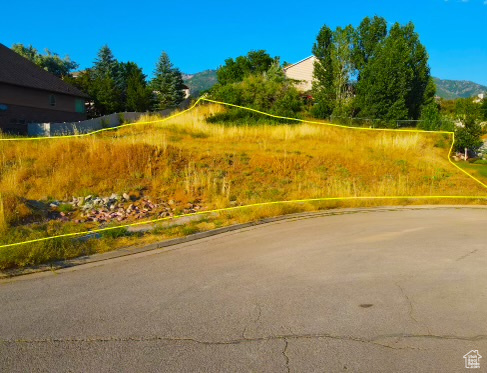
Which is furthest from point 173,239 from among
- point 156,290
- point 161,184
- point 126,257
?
point 161,184

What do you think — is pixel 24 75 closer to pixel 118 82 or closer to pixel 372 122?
pixel 118 82

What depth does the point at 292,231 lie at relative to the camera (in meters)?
8.45

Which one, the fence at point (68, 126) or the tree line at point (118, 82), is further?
the tree line at point (118, 82)

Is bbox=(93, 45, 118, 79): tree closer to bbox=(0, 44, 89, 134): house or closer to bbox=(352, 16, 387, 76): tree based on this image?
bbox=(0, 44, 89, 134): house

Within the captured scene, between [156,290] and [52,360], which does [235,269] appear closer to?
[156,290]

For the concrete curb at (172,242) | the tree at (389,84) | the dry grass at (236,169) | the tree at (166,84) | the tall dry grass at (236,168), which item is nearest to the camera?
the concrete curb at (172,242)

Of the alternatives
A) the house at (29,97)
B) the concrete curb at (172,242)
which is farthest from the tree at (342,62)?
the concrete curb at (172,242)

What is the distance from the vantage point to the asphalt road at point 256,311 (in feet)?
10.8

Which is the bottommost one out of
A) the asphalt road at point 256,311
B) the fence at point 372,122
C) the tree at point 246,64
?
the asphalt road at point 256,311

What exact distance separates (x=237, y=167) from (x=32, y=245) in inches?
347

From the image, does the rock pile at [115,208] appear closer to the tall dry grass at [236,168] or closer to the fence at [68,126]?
the tall dry grass at [236,168]

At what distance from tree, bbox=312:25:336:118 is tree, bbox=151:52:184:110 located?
2060cm

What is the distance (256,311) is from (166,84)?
180ft
